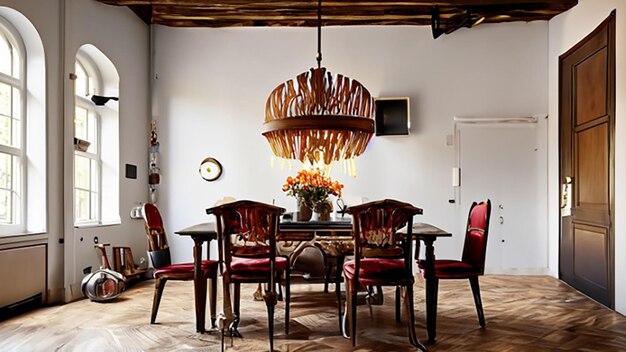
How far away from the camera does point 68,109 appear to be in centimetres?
487

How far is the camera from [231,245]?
3.38m

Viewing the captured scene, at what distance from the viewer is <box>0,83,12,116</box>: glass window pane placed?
4.44m

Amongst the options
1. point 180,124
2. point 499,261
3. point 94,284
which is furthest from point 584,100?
point 94,284

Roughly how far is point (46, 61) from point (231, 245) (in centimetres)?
264

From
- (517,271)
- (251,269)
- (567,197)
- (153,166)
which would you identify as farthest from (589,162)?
(153,166)

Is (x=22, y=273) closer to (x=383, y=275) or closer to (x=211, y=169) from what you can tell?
(x=211, y=169)

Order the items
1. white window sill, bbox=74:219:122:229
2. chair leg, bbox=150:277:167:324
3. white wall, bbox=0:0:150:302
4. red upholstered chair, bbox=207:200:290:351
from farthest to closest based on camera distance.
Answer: white window sill, bbox=74:219:122:229
white wall, bbox=0:0:150:302
chair leg, bbox=150:277:167:324
red upholstered chair, bbox=207:200:290:351

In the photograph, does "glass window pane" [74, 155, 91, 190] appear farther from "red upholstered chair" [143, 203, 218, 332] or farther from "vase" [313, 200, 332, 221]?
"vase" [313, 200, 332, 221]

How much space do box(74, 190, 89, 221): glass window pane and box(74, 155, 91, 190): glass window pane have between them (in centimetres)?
7

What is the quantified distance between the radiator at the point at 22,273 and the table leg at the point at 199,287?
165 centimetres

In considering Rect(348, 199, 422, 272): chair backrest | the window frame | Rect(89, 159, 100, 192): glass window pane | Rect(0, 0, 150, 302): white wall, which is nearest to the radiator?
Rect(0, 0, 150, 302): white wall

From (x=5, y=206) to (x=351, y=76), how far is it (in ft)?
13.1

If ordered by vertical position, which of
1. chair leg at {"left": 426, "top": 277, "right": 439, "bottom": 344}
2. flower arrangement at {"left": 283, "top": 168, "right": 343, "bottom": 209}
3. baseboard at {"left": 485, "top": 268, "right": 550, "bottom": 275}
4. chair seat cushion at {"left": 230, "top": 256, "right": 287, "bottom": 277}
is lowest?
baseboard at {"left": 485, "top": 268, "right": 550, "bottom": 275}

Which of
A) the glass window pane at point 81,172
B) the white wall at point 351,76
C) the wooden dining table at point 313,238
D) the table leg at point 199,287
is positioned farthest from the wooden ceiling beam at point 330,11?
the table leg at point 199,287
